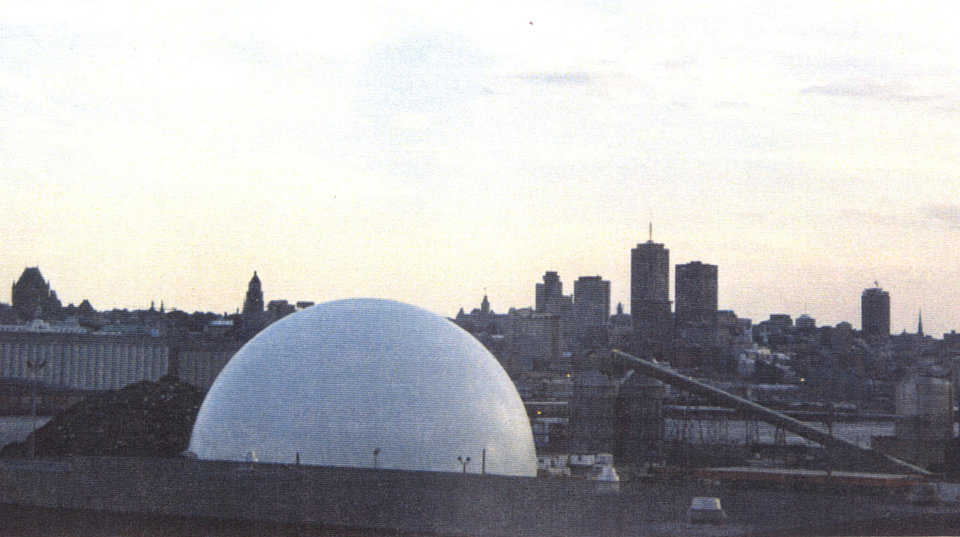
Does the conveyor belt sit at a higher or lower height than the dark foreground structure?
higher

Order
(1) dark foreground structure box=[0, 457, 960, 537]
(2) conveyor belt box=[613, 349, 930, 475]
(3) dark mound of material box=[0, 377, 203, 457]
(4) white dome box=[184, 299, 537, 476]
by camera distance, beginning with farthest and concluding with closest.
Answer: (2) conveyor belt box=[613, 349, 930, 475]
(3) dark mound of material box=[0, 377, 203, 457]
(4) white dome box=[184, 299, 537, 476]
(1) dark foreground structure box=[0, 457, 960, 537]

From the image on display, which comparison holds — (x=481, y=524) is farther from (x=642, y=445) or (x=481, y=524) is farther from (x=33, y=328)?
(x=33, y=328)

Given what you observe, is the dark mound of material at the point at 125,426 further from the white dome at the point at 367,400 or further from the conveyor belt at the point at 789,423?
the conveyor belt at the point at 789,423

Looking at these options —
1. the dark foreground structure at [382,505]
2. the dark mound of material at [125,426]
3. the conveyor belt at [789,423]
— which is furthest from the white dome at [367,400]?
the conveyor belt at [789,423]

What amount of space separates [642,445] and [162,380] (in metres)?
29.8

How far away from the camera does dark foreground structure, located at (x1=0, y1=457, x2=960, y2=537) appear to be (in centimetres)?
3494

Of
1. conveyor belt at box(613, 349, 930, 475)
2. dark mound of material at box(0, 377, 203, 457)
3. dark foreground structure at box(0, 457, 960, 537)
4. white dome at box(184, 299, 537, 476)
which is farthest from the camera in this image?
conveyor belt at box(613, 349, 930, 475)

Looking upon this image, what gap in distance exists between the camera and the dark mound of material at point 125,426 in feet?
211

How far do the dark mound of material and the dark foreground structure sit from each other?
13825 mm

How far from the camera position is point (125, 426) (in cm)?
6625

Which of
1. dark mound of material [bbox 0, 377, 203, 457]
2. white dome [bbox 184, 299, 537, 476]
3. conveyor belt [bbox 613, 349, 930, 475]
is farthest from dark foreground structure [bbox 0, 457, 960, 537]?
conveyor belt [bbox 613, 349, 930, 475]

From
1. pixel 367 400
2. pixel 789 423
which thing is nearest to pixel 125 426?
pixel 367 400

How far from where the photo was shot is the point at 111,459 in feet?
184

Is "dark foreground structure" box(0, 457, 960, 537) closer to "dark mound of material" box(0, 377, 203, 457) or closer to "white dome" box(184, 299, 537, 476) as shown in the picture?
"white dome" box(184, 299, 537, 476)
